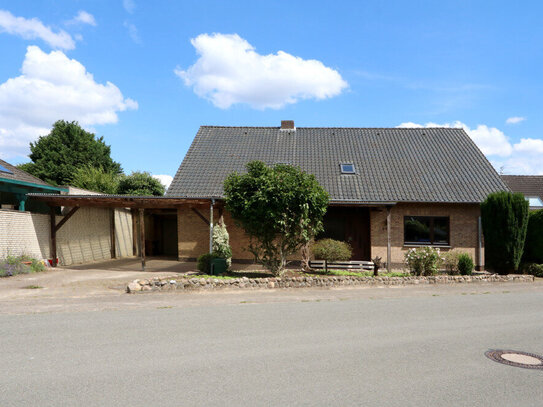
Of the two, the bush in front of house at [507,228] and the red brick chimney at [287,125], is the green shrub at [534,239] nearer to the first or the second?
the bush in front of house at [507,228]

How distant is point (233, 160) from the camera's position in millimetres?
20188

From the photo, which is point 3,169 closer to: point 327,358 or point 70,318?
point 70,318

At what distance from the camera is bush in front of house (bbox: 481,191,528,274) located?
15.0 m

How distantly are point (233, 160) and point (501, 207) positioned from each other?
465 inches

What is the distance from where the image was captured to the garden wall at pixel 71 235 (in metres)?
14.2

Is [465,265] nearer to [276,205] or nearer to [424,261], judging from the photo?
[424,261]

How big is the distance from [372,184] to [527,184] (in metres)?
16.3

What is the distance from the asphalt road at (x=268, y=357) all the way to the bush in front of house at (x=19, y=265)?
633 cm

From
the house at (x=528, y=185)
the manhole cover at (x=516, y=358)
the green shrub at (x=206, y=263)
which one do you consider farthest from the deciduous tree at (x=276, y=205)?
the house at (x=528, y=185)

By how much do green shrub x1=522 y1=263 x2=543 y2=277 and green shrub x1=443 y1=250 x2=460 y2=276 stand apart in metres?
2.80

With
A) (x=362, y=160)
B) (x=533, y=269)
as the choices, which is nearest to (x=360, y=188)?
(x=362, y=160)

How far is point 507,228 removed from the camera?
49.1 ft

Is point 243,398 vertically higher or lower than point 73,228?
lower

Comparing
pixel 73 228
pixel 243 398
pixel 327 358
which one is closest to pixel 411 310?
pixel 327 358
